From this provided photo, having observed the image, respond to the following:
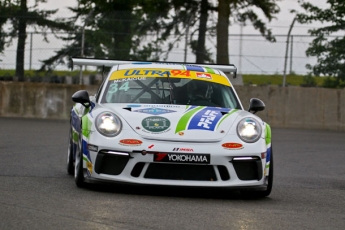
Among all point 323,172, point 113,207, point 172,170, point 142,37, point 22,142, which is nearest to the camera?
point 113,207

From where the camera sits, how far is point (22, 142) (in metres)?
15.4

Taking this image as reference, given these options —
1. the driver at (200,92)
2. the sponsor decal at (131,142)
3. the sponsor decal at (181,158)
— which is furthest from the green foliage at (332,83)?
the sponsor decal at (131,142)

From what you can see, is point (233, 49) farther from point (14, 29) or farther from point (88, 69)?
point (14, 29)

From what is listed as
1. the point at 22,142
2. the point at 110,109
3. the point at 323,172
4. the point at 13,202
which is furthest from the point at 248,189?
the point at 22,142

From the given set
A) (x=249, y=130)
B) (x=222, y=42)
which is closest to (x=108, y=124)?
(x=249, y=130)

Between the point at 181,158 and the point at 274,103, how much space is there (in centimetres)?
1523

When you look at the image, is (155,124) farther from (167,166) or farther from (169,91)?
(169,91)

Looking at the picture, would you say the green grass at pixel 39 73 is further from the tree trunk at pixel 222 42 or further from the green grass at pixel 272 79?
the green grass at pixel 272 79

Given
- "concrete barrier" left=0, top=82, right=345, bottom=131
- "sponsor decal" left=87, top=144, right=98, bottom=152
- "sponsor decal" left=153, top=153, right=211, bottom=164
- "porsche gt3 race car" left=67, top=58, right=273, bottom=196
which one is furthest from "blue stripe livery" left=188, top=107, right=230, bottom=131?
"concrete barrier" left=0, top=82, right=345, bottom=131

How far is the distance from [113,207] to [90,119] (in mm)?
1585

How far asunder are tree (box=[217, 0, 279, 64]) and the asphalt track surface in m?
11.5

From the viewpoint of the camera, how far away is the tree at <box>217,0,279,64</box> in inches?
979

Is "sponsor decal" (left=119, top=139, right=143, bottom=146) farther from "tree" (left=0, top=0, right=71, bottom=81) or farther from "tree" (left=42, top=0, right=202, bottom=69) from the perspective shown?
"tree" (left=0, top=0, right=71, bottom=81)

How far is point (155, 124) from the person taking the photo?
9094mm
